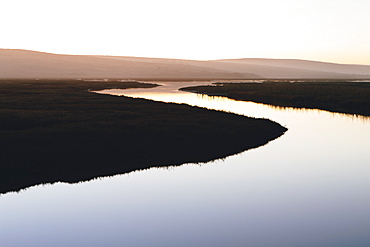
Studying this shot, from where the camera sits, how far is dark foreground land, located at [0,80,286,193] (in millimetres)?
18438

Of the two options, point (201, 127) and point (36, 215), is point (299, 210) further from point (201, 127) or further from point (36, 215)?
point (201, 127)

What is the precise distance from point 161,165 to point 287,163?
7.52 metres

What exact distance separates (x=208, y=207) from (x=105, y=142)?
11340mm

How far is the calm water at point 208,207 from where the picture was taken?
36.6 ft

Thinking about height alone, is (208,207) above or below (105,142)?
below

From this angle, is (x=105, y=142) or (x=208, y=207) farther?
(x=105, y=142)

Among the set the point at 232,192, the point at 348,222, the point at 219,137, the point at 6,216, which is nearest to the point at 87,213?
the point at 6,216

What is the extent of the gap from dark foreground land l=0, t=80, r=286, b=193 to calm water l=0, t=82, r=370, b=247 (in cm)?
175

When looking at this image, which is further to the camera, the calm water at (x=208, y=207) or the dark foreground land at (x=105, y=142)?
the dark foreground land at (x=105, y=142)

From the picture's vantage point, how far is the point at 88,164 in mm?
19547

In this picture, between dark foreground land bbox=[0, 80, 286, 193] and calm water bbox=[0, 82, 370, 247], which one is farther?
dark foreground land bbox=[0, 80, 286, 193]

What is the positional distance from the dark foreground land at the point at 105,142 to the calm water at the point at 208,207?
5.74 ft

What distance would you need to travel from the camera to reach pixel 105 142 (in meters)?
23.0

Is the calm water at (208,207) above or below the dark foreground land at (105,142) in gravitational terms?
below
